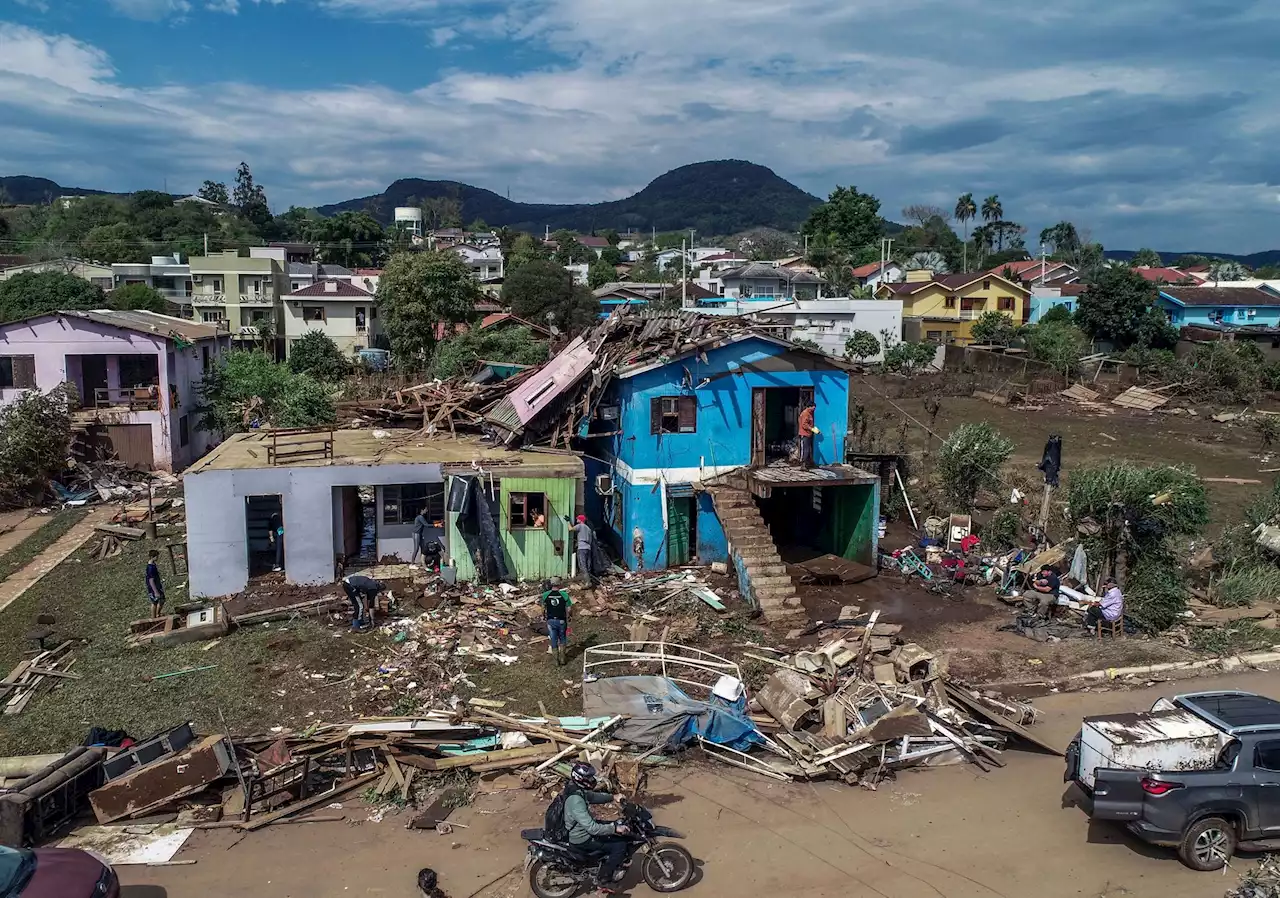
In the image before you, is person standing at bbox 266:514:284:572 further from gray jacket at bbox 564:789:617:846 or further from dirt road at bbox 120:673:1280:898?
gray jacket at bbox 564:789:617:846

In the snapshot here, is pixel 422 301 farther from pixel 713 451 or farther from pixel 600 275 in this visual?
pixel 600 275

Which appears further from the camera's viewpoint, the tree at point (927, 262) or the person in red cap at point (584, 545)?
the tree at point (927, 262)

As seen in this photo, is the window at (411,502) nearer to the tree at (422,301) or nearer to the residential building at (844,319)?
the tree at (422,301)

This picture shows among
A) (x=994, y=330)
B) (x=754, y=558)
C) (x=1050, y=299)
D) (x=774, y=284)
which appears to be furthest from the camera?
(x=774, y=284)

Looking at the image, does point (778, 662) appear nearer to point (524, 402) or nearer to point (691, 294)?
point (524, 402)

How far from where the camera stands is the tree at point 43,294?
50688 millimetres

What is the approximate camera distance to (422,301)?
155 feet

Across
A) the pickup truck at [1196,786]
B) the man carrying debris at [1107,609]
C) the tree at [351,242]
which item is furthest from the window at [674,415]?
the tree at [351,242]

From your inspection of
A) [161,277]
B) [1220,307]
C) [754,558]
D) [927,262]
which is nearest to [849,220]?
[927,262]

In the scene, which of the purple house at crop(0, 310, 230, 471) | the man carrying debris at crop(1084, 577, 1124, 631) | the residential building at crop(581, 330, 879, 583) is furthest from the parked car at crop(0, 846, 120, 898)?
the purple house at crop(0, 310, 230, 471)

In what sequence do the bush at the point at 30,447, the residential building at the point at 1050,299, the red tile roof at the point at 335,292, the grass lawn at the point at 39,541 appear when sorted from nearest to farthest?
1. the grass lawn at the point at 39,541
2. the bush at the point at 30,447
3. the red tile roof at the point at 335,292
4. the residential building at the point at 1050,299

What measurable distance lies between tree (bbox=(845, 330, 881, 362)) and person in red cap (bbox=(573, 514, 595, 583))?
38144 millimetres

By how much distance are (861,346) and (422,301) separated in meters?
25.3

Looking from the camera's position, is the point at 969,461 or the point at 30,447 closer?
the point at 969,461
